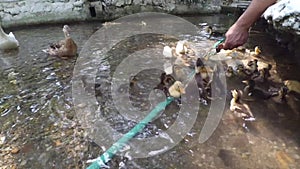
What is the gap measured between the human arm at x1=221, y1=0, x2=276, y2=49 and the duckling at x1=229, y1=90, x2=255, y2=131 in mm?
929

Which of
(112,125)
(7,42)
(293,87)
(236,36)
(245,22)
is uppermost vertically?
(245,22)

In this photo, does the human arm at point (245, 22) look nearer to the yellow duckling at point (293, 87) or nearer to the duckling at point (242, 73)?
the yellow duckling at point (293, 87)

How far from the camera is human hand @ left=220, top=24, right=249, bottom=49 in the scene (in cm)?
275

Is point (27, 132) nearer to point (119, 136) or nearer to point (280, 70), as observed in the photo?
point (119, 136)

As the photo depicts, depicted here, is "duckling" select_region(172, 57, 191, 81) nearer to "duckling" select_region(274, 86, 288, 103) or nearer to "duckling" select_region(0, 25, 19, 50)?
"duckling" select_region(274, 86, 288, 103)

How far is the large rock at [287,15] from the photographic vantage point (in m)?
2.88

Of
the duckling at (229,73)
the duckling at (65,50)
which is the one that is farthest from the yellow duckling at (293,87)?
the duckling at (65,50)

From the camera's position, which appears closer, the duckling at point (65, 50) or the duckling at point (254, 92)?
the duckling at point (254, 92)

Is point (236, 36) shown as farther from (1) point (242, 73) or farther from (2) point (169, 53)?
(2) point (169, 53)

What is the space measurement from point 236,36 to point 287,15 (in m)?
0.62

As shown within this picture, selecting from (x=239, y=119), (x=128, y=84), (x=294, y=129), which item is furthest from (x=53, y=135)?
(x=294, y=129)

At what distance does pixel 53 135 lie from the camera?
312cm

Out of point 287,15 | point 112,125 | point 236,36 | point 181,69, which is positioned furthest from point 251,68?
point 112,125

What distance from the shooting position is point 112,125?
10.9 feet
